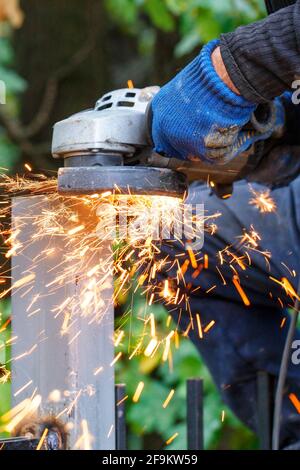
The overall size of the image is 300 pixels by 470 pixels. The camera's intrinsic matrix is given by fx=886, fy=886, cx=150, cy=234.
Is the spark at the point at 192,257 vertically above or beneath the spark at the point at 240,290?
above

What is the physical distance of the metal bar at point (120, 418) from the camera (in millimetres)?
2240

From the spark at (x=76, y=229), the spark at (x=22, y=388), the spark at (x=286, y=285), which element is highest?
the spark at (x=76, y=229)

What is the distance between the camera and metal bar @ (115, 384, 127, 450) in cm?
224

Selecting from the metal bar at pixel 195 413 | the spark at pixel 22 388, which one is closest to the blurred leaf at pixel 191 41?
the metal bar at pixel 195 413

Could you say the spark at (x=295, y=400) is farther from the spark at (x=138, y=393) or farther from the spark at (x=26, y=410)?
the spark at (x=138, y=393)

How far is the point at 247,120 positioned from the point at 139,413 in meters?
Result: 2.67

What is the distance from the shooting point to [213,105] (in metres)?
1.72

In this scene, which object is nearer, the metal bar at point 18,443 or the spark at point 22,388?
the metal bar at point 18,443

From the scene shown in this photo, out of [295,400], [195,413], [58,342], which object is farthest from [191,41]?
[58,342]

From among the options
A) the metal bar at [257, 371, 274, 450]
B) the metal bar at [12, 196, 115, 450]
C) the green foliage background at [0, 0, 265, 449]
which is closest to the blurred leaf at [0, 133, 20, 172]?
the green foliage background at [0, 0, 265, 449]

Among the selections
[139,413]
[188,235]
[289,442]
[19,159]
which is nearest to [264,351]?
[289,442]

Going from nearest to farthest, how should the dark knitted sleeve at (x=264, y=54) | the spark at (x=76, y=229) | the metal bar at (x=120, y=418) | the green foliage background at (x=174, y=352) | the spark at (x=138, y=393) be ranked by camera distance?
1. the dark knitted sleeve at (x=264, y=54)
2. the spark at (x=76, y=229)
3. the metal bar at (x=120, y=418)
4. the green foliage background at (x=174, y=352)
5. the spark at (x=138, y=393)

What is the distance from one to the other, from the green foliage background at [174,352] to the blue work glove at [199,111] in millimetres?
1921

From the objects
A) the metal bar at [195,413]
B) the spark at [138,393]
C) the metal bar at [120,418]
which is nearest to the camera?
the metal bar at [120,418]
